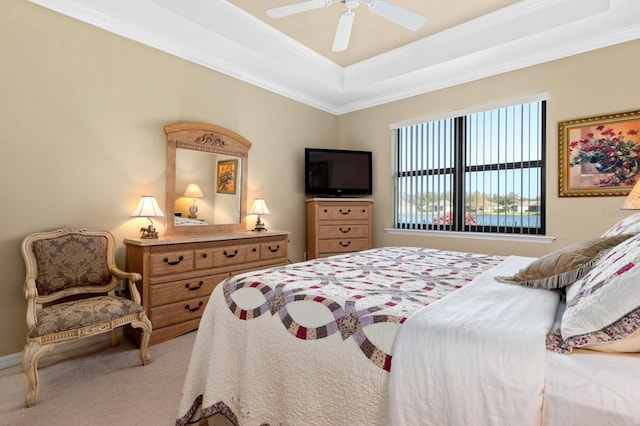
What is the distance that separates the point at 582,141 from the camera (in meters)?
3.31

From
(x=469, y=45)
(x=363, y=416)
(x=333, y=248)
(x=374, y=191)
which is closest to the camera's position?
(x=363, y=416)

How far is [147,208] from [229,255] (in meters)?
0.89

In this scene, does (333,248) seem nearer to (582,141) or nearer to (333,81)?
(333,81)

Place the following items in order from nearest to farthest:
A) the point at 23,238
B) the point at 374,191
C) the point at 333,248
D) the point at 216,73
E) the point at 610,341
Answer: the point at 610,341
the point at 23,238
the point at 216,73
the point at 333,248
the point at 374,191

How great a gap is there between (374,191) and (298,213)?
1.22 metres

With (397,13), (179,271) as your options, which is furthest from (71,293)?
(397,13)

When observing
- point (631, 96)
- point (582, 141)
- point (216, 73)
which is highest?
point (216, 73)

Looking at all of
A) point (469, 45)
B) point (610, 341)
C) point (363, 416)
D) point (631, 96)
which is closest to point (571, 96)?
point (631, 96)

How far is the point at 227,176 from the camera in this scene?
12.6 ft

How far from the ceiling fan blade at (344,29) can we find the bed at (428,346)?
79.3 inches

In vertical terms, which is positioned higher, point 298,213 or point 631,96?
point 631,96

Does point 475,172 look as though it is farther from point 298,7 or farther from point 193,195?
point 193,195

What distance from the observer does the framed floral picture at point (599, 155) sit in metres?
3.07

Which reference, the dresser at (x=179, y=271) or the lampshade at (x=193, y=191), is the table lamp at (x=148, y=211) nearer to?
the dresser at (x=179, y=271)
